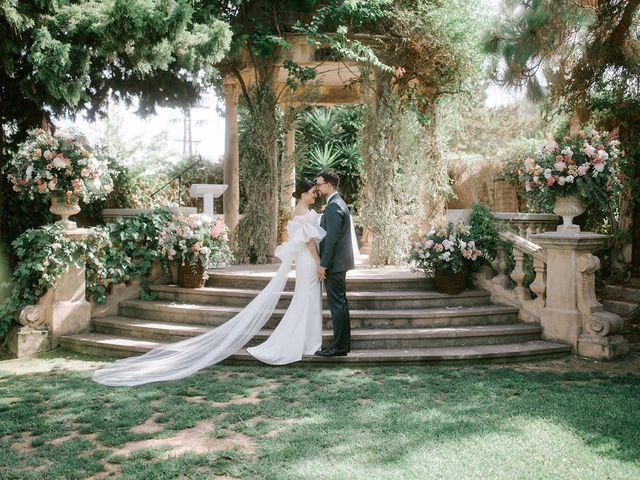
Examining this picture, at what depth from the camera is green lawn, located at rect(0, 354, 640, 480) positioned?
3779 mm

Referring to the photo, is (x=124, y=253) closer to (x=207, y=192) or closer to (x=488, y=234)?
(x=207, y=192)

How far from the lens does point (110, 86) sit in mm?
8922

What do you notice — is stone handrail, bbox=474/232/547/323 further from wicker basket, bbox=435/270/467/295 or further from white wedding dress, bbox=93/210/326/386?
white wedding dress, bbox=93/210/326/386

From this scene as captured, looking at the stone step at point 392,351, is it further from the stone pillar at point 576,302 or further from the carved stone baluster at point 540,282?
the carved stone baluster at point 540,282

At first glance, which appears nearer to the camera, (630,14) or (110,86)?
(630,14)

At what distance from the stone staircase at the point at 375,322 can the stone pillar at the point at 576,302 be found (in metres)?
0.21

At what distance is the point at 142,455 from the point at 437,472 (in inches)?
73.9

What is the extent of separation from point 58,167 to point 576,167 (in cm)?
603

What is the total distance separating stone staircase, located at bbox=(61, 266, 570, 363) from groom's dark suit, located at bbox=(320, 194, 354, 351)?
277 millimetres

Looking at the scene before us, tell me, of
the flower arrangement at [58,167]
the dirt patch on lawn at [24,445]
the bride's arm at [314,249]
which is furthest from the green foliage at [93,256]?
the dirt patch on lawn at [24,445]

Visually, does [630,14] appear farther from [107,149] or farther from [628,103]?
[107,149]

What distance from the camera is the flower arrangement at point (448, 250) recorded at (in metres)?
7.79

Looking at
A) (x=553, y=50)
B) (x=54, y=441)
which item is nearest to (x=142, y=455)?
(x=54, y=441)

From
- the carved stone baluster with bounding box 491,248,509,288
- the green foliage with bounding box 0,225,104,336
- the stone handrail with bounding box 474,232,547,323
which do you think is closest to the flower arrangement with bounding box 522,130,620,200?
the stone handrail with bounding box 474,232,547,323
